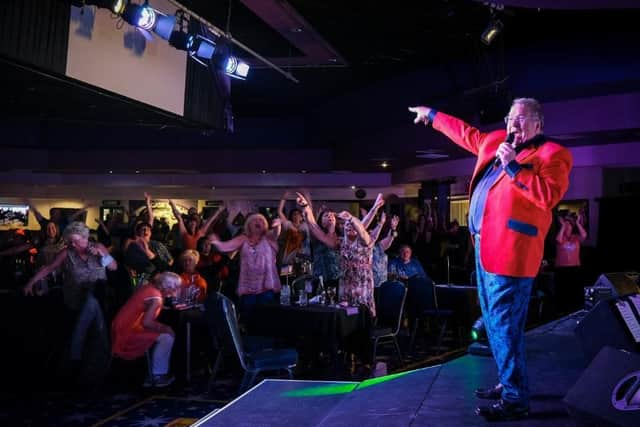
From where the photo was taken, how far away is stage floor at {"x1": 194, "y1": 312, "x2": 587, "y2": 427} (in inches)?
101

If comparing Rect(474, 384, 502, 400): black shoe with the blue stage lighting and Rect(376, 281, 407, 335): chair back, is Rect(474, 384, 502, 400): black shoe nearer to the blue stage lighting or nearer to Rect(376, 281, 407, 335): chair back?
Rect(376, 281, 407, 335): chair back

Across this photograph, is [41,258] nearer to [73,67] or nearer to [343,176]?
[73,67]

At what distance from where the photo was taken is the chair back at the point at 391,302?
5914 millimetres

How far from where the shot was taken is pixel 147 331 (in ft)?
16.8

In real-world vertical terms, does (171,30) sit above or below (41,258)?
above

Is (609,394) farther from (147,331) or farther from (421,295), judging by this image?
(421,295)

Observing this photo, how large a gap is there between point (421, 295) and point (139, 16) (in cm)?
411

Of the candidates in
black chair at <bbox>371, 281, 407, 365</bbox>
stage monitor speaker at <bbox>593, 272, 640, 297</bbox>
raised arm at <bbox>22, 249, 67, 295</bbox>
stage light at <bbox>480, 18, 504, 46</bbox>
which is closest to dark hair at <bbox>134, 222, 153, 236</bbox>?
raised arm at <bbox>22, 249, 67, 295</bbox>

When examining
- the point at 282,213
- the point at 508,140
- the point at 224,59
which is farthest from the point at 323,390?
the point at 282,213

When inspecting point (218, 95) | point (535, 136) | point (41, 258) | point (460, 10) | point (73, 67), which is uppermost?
point (460, 10)

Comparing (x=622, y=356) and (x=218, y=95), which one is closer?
(x=622, y=356)

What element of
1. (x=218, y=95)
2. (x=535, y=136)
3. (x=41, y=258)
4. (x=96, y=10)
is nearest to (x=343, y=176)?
(x=218, y=95)

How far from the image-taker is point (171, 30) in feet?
17.0

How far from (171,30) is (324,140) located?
6900 mm
